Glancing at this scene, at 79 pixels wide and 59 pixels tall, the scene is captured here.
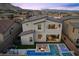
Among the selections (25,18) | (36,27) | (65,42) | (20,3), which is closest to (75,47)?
(65,42)

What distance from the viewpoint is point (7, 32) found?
92.1 inches

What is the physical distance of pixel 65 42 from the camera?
2.41 metres

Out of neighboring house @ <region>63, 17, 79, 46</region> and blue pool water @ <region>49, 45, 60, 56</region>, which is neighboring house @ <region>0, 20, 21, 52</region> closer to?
blue pool water @ <region>49, 45, 60, 56</region>

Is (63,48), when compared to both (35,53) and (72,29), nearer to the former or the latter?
(72,29)

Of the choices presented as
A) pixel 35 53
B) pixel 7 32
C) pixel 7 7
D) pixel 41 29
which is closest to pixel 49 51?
pixel 35 53

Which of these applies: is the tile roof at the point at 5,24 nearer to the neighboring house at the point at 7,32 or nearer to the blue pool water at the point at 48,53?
the neighboring house at the point at 7,32

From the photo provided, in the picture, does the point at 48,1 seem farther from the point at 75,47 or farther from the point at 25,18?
the point at 75,47

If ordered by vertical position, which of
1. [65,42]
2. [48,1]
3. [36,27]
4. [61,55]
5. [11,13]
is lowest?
[61,55]

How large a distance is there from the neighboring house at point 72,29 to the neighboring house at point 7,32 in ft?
2.25

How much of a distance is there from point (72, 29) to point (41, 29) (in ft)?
1.46

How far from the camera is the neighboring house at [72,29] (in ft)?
7.53

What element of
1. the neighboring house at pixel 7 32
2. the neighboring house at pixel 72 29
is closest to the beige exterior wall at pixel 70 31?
the neighboring house at pixel 72 29

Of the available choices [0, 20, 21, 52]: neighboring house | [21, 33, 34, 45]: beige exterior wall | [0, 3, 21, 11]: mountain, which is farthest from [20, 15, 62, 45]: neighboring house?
[0, 3, 21, 11]: mountain

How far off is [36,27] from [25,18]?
21 cm
